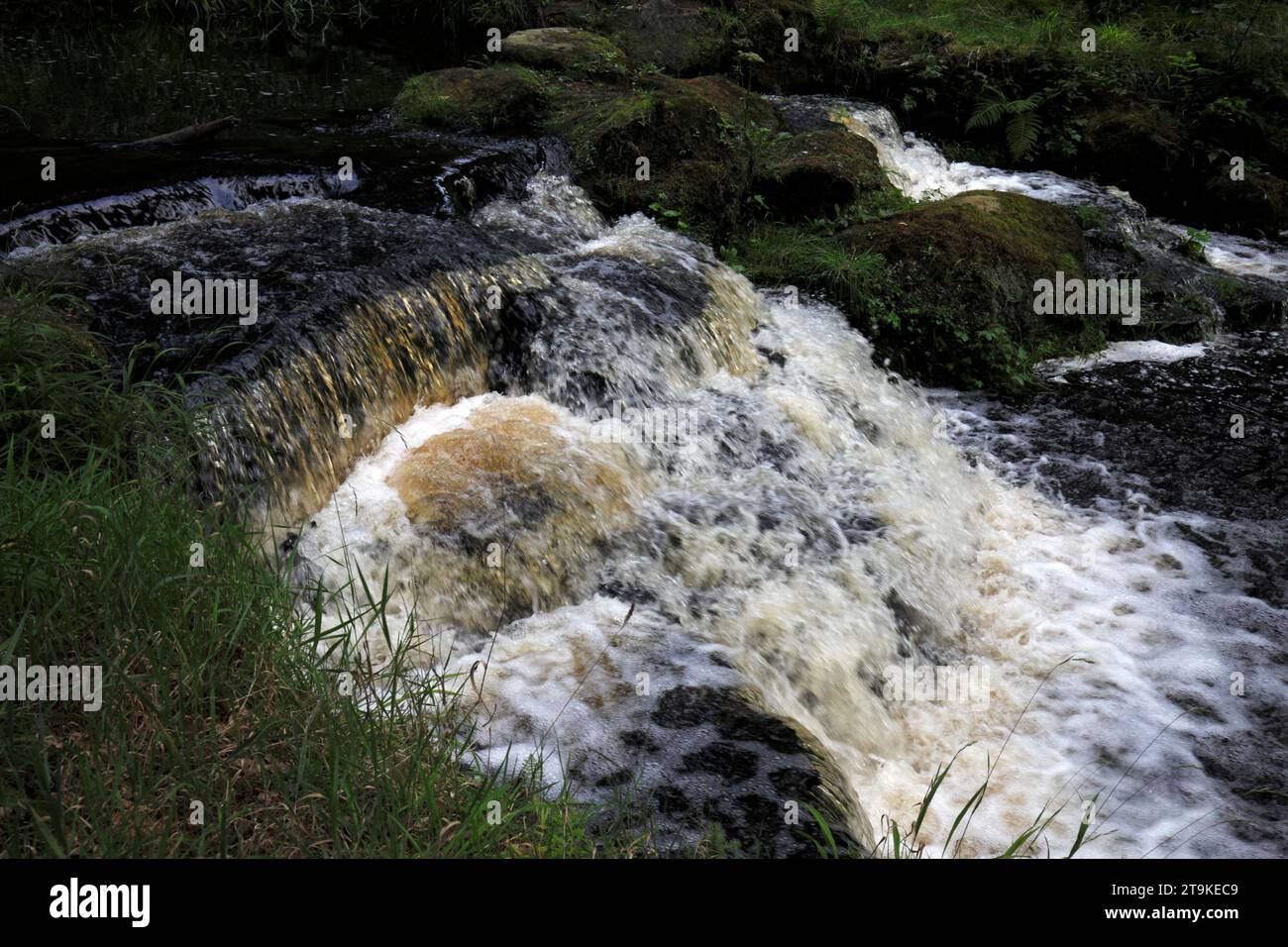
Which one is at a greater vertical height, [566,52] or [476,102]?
[566,52]

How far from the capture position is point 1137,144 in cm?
1122

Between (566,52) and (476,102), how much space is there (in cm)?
185

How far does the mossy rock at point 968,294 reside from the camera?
24.5 ft

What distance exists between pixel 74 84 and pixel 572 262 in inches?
250

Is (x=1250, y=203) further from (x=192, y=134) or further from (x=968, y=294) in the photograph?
(x=192, y=134)

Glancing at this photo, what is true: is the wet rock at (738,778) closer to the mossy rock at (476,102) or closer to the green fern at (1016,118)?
the mossy rock at (476,102)

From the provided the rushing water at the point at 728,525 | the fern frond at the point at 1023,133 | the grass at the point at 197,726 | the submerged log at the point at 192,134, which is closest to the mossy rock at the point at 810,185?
the rushing water at the point at 728,525

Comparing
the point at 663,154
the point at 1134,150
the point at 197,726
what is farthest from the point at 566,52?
the point at 197,726

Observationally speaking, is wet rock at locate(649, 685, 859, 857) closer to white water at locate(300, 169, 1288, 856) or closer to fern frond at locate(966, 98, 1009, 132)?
white water at locate(300, 169, 1288, 856)

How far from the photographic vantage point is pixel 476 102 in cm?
905

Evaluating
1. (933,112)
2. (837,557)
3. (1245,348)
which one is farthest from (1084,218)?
(837,557)

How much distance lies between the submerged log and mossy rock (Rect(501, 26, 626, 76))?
3832 millimetres
